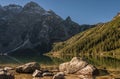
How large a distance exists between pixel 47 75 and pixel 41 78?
4834 millimetres

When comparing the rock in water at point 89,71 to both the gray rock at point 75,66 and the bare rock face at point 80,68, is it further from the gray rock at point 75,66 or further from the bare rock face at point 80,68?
the gray rock at point 75,66

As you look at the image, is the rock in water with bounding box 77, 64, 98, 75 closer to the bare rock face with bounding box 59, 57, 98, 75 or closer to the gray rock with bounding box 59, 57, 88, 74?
the bare rock face with bounding box 59, 57, 98, 75

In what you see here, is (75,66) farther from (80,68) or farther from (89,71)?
(89,71)

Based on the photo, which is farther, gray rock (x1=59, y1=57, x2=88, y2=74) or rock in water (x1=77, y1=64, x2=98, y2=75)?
gray rock (x1=59, y1=57, x2=88, y2=74)

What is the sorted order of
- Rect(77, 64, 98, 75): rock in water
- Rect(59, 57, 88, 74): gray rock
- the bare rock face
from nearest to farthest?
1. Rect(77, 64, 98, 75): rock in water
2. the bare rock face
3. Rect(59, 57, 88, 74): gray rock

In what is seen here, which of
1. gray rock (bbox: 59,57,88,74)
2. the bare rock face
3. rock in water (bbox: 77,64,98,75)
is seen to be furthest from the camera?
gray rock (bbox: 59,57,88,74)

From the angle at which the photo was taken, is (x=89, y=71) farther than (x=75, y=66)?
No

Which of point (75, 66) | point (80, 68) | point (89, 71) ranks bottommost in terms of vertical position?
point (89, 71)

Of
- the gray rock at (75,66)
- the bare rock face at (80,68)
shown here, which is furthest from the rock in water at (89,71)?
the gray rock at (75,66)

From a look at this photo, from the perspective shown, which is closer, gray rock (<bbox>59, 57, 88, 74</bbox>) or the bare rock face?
the bare rock face

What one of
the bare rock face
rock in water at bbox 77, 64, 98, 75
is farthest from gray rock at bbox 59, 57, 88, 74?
rock in water at bbox 77, 64, 98, 75

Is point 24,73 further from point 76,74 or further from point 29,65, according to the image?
point 76,74

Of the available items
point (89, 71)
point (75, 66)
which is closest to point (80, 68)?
point (75, 66)

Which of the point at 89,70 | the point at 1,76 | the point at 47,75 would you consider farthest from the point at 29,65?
the point at 1,76
